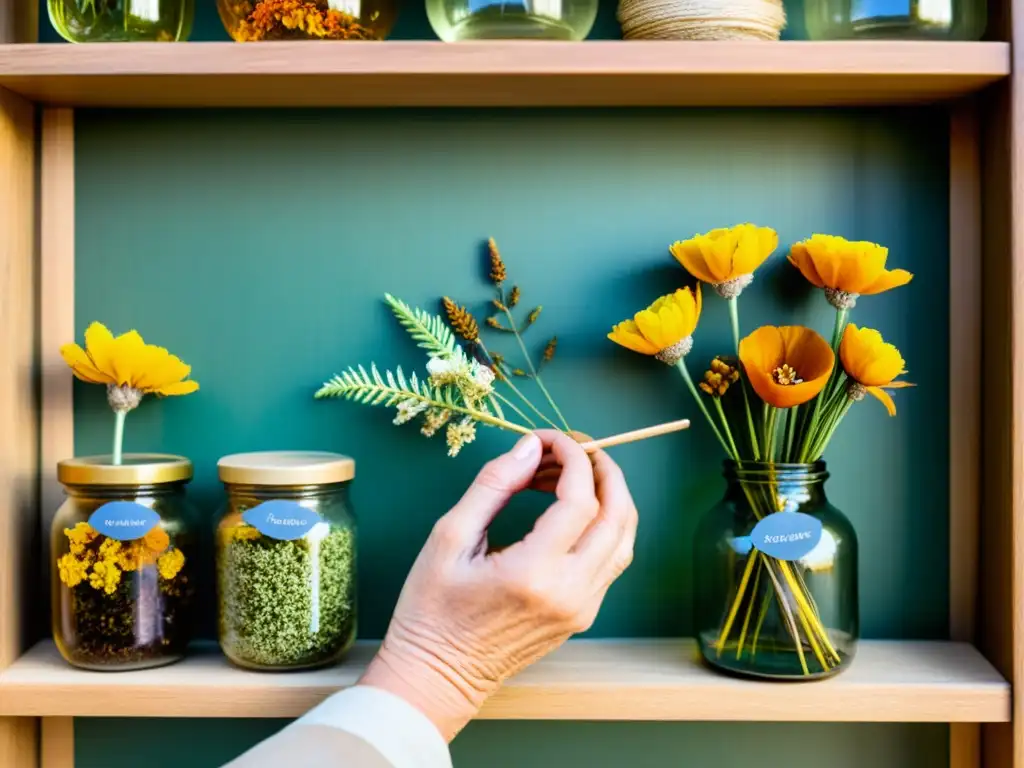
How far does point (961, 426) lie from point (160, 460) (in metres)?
0.90

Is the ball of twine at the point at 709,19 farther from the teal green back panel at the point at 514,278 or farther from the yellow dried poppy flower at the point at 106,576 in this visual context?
the yellow dried poppy flower at the point at 106,576

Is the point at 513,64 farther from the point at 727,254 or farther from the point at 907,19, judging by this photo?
the point at 907,19

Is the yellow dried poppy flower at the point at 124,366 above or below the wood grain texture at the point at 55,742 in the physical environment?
above

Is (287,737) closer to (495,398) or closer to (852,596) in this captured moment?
(495,398)

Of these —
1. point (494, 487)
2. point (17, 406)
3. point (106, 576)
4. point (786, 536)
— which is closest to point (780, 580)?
point (786, 536)

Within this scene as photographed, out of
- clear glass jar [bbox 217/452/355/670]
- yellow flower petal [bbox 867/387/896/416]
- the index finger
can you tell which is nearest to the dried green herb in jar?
clear glass jar [bbox 217/452/355/670]

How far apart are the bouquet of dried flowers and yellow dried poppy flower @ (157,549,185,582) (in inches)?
9.2

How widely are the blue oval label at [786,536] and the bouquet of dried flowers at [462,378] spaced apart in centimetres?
25

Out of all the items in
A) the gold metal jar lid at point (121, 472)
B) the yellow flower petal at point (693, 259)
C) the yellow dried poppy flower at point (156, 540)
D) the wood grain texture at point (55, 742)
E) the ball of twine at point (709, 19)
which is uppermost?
the ball of twine at point (709, 19)

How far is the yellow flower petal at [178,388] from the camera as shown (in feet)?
3.33

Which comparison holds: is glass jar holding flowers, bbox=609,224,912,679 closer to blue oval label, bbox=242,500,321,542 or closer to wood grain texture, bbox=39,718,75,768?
blue oval label, bbox=242,500,321,542

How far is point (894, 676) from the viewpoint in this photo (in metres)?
0.94

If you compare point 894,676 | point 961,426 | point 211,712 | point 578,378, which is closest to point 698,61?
point 578,378

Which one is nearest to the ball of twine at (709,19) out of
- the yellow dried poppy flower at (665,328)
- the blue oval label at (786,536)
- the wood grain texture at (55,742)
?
the yellow dried poppy flower at (665,328)
